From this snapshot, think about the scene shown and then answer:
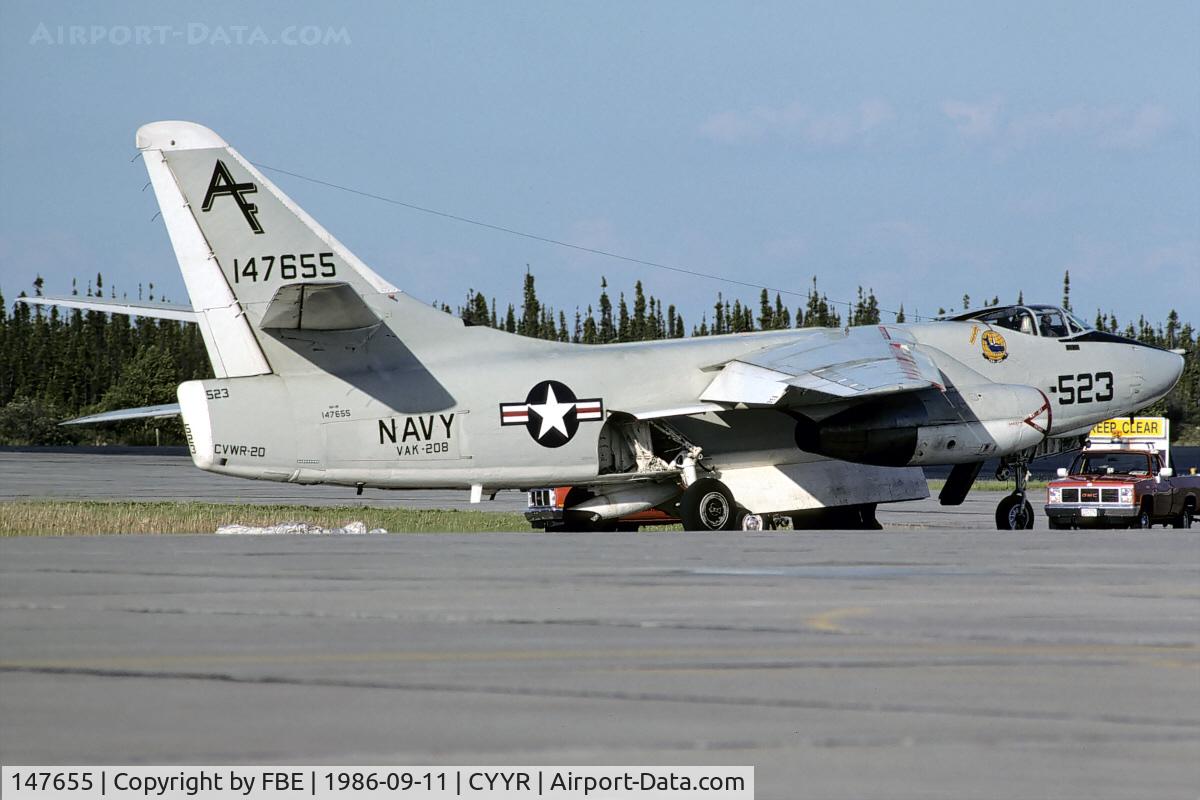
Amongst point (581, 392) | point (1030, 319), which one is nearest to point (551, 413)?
point (581, 392)

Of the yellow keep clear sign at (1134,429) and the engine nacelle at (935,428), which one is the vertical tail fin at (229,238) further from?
the yellow keep clear sign at (1134,429)

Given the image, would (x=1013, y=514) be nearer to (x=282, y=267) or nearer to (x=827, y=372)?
(x=827, y=372)

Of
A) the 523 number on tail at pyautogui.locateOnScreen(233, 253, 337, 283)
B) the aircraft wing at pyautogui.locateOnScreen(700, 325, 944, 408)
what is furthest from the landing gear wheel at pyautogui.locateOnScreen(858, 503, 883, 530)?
the 523 number on tail at pyautogui.locateOnScreen(233, 253, 337, 283)

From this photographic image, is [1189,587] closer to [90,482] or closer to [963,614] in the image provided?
[963,614]

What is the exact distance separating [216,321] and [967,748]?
15.0 meters

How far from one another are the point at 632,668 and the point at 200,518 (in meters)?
29.7

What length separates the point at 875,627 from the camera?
7.71 metres

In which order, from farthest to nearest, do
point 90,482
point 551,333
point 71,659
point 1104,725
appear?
point 551,333
point 90,482
point 71,659
point 1104,725

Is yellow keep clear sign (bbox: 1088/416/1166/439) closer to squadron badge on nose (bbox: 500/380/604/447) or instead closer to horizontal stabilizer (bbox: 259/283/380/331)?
squadron badge on nose (bbox: 500/380/604/447)

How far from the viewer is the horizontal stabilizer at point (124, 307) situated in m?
18.9

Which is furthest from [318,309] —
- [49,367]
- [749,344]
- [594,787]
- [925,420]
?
[49,367]

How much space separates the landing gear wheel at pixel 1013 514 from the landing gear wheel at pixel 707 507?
432 cm

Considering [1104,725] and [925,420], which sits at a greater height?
[925,420]

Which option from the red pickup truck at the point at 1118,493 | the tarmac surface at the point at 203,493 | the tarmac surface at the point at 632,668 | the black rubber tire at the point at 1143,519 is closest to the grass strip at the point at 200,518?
the tarmac surface at the point at 203,493
